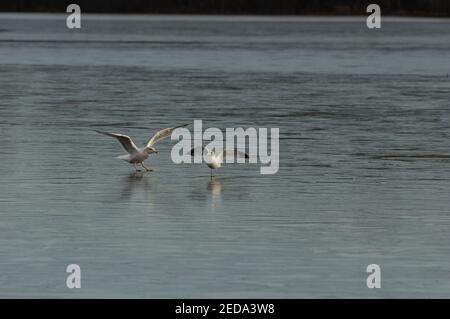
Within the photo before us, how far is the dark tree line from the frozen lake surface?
133978mm

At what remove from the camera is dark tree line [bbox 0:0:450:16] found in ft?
575

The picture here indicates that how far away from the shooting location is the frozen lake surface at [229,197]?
47.3ft

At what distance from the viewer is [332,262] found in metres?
15.1

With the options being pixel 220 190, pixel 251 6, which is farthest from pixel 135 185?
pixel 251 6

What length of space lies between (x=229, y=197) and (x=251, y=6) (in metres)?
167

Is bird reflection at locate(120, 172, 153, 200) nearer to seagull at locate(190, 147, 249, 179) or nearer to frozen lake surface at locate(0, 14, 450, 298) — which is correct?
frozen lake surface at locate(0, 14, 450, 298)

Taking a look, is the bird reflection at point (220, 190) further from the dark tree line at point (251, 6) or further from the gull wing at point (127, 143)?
the dark tree line at point (251, 6)

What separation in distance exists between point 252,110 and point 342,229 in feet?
55.2

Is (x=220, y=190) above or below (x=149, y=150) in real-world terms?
below

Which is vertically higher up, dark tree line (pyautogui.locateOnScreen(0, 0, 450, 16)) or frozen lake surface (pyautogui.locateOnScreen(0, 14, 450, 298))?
dark tree line (pyautogui.locateOnScreen(0, 0, 450, 16))

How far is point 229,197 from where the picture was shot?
19.8 meters

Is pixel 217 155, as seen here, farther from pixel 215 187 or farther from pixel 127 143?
pixel 127 143

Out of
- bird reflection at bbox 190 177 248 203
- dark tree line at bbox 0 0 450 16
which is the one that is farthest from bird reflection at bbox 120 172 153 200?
dark tree line at bbox 0 0 450 16

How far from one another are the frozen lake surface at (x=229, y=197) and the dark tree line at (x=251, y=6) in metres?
134
